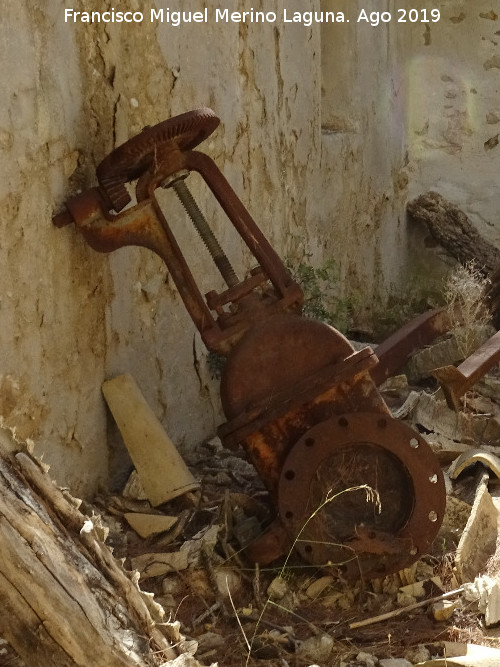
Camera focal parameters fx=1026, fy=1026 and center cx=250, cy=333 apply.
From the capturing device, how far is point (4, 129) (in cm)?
295

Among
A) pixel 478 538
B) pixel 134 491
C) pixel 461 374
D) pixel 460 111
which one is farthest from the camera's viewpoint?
pixel 460 111

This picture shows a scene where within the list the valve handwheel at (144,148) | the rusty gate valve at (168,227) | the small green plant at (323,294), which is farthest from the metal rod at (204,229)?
the small green plant at (323,294)

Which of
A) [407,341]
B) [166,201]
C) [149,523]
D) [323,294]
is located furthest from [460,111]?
[149,523]

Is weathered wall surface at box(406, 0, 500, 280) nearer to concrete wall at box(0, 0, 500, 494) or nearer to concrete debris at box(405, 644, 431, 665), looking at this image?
concrete wall at box(0, 0, 500, 494)

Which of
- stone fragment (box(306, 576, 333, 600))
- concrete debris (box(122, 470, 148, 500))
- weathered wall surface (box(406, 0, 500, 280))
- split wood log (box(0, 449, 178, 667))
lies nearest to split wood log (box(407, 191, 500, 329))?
weathered wall surface (box(406, 0, 500, 280))

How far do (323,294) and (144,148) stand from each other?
90.8 inches

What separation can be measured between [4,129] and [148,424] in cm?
113

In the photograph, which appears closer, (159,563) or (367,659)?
(367,659)

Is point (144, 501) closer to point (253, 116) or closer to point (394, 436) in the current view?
point (394, 436)

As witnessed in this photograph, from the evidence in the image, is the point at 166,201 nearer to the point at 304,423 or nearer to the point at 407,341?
the point at 304,423

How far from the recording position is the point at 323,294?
17.2 ft

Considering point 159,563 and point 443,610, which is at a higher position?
point 159,563

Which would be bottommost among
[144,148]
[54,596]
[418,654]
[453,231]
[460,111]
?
[418,654]

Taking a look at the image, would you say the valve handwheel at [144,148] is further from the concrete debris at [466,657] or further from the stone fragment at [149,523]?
the concrete debris at [466,657]
